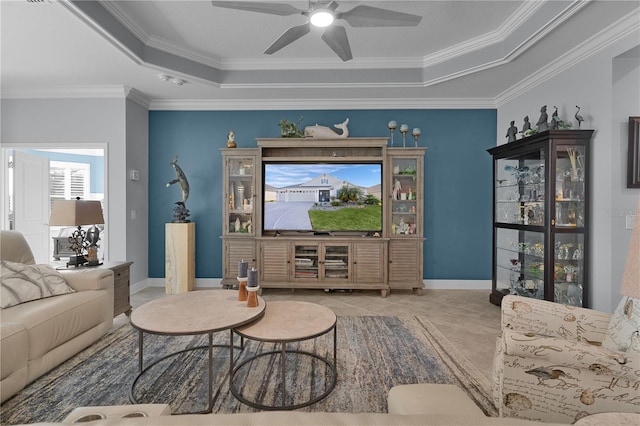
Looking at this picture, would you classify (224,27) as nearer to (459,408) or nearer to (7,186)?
(459,408)

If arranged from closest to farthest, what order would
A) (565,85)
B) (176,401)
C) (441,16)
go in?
1. (176,401)
2. (441,16)
3. (565,85)

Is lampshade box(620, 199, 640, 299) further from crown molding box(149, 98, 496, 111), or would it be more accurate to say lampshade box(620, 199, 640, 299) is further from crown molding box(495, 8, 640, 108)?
crown molding box(149, 98, 496, 111)

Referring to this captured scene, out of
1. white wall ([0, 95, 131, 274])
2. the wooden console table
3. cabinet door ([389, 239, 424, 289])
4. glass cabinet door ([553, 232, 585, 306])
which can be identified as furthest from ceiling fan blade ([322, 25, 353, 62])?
white wall ([0, 95, 131, 274])

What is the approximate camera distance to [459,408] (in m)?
1.24

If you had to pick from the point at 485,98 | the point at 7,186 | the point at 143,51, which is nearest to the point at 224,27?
the point at 143,51

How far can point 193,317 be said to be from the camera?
2025 millimetres

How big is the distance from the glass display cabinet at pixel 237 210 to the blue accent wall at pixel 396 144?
0.35 m

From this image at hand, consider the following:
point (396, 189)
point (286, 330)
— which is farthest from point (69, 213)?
point (396, 189)

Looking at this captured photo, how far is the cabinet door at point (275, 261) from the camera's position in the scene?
166 inches

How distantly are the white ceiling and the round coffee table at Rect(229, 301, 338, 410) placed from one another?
8.55ft

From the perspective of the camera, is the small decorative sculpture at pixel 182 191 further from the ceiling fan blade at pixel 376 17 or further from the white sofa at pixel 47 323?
the ceiling fan blade at pixel 376 17

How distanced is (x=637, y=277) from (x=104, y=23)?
395 centimetres

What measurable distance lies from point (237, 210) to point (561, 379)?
3.81 m

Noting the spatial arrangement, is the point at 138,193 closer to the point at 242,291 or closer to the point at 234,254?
the point at 234,254
